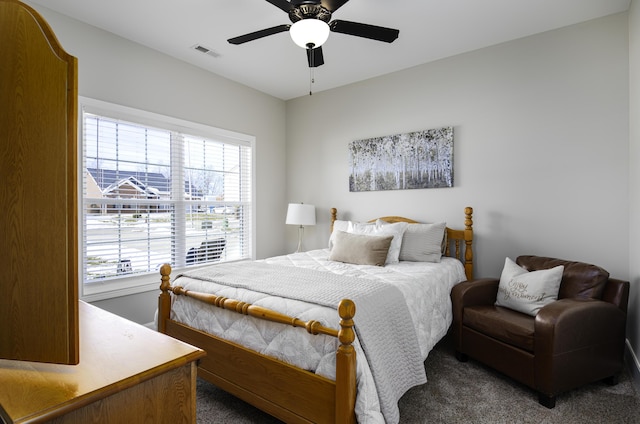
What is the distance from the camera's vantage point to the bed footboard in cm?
147

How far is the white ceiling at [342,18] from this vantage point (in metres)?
2.54

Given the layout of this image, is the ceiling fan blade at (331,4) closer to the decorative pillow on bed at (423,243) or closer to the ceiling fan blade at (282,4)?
the ceiling fan blade at (282,4)

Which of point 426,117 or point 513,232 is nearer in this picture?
point 513,232

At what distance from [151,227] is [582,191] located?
3.91 metres

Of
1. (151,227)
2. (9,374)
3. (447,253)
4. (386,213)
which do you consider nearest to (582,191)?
(447,253)

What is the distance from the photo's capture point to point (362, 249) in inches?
119

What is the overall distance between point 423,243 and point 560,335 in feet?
4.33

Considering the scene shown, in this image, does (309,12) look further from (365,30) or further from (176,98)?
(176,98)

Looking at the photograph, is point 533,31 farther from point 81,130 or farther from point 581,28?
point 81,130

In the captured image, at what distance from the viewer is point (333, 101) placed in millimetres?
4312

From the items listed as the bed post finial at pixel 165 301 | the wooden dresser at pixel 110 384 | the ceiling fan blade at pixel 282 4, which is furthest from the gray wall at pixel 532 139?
the wooden dresser at pixel 110 384

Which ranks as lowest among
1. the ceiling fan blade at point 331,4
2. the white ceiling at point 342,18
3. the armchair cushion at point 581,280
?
the armchair cushion at point 581,280

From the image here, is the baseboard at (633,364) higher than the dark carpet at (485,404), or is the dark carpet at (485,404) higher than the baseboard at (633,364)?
the baseboard at (633,364)

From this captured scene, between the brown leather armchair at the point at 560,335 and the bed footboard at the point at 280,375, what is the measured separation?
4.36 feet
